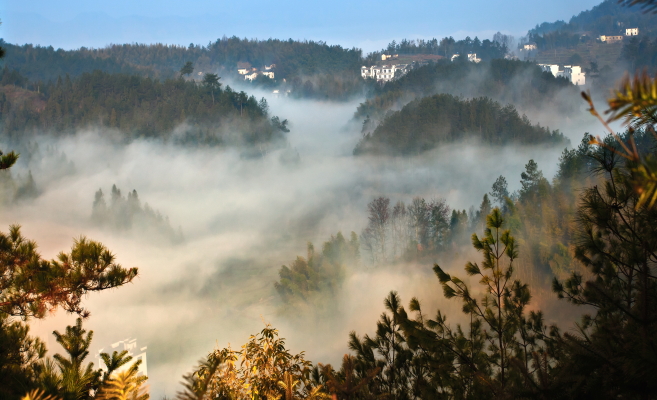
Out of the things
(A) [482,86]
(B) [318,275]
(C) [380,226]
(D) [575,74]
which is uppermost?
(D) [575,74]

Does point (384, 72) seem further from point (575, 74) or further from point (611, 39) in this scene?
point (611, 39)

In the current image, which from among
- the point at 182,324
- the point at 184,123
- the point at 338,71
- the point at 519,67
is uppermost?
the point at 338,71

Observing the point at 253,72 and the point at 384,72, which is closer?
the point at 384,72

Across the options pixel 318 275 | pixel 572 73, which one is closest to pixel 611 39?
Answer: pixel 572 73

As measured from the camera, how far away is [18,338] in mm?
7789

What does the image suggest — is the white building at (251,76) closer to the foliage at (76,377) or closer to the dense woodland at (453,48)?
the dense woodland at (453,48)

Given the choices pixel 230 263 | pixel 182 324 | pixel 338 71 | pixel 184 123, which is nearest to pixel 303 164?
pixel 338 71

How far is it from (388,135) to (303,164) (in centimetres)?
5716

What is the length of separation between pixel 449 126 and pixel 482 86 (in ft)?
109

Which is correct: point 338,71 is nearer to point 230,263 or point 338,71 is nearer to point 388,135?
point 388,135

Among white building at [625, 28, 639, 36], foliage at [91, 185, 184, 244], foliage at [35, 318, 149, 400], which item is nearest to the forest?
foliage at [35, 318, 149, 400]

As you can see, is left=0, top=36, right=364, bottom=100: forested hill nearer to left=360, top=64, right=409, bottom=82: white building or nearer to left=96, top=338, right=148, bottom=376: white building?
left=360, top=64, right=409, bottom=82: white building

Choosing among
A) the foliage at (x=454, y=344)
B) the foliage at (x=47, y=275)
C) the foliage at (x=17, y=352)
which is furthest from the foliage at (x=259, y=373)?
the foliage at (x=47, y=275)

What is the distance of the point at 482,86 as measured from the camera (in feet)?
478
